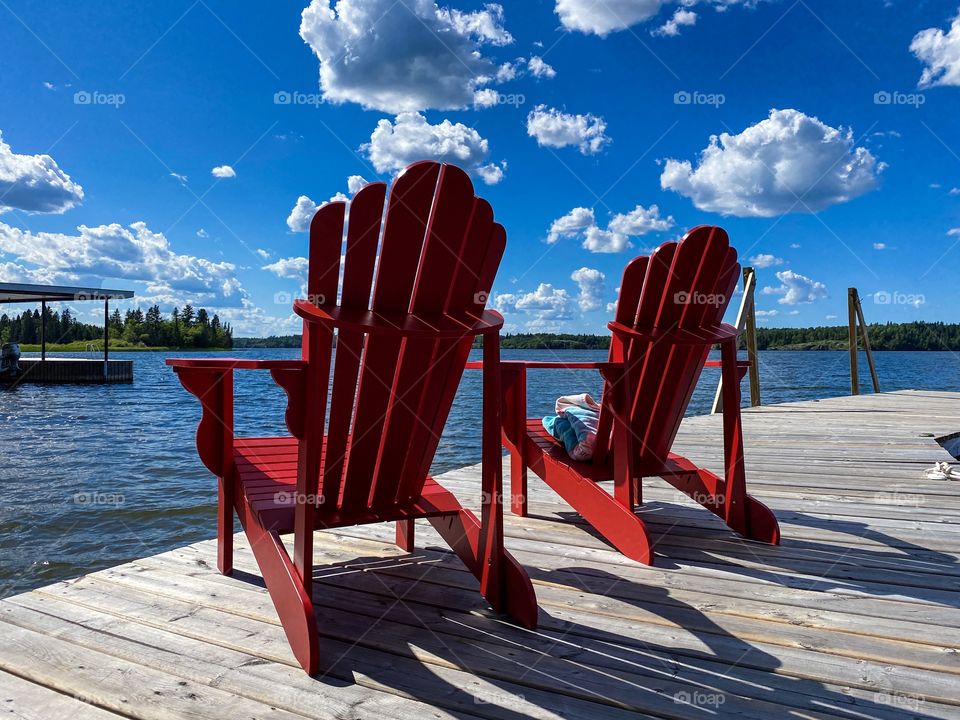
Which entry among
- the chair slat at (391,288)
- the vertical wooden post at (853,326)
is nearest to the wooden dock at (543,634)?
the chair slat at (391,288)

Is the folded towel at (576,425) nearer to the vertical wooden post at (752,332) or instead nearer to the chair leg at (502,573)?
the chair leg at (502,573)

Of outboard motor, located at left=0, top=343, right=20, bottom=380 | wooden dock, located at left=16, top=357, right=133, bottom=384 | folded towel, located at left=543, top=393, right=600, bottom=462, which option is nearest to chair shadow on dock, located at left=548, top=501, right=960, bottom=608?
folded towel, located at left=543, top=393, right=600, bottom=462

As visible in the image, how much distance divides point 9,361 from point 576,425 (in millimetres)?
33889

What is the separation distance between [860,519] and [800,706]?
79.3 inches

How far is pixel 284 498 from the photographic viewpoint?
207cm

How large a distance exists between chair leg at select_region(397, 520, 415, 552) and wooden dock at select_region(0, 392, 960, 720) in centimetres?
9

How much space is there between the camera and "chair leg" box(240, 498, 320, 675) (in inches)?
61.5

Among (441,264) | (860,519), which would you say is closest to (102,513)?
(441,264)

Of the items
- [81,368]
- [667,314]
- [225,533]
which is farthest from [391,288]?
[81,368]

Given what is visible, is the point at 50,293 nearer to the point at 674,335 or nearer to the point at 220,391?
the point at 220,391

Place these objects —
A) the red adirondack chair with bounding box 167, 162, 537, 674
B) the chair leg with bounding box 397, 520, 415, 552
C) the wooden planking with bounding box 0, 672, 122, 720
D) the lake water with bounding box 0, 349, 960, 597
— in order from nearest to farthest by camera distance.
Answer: the wooden planking with bounding box 0, 672, 122, 720
the red adirondack chair with bounding box 167, 162, 537, 674
the chair leg with bounding box 397, 520, 415, 552
the lake water with bounding box 0, 349, 960, 597

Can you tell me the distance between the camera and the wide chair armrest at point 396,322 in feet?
5.40

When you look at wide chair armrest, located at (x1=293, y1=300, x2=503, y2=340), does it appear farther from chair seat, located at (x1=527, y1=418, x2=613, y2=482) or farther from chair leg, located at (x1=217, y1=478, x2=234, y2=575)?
chair seat, located at (x1=527, y1=418, x2=613, y2=482)

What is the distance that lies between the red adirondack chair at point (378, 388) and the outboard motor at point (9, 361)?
1302 inches
